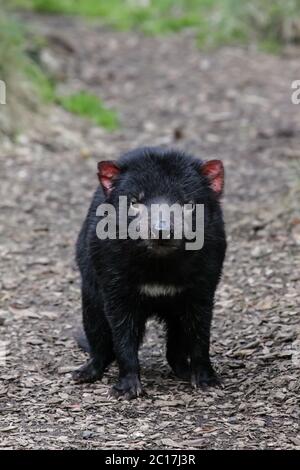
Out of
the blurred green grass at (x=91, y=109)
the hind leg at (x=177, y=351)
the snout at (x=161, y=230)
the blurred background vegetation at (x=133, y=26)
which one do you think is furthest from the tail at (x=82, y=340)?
the blurred green grass at (x=91, y=109)

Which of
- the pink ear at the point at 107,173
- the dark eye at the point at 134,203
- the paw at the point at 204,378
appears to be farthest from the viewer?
the paw at the point at 204,378

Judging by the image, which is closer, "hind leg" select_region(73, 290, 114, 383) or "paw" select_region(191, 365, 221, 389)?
"paw" select_region(191, 365, 221, 389)

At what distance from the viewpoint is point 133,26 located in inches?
594

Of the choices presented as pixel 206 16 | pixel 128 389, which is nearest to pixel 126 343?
pixel 128 389

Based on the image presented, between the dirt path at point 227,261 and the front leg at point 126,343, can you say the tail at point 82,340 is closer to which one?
the dirt path at point 227,261

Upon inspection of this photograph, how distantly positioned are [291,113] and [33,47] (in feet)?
9.48

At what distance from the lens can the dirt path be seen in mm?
4277

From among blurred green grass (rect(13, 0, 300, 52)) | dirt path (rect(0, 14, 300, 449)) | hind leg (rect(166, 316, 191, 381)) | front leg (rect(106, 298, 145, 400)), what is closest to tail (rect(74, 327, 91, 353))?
dirt path (rect(0, 14, 300, 449))

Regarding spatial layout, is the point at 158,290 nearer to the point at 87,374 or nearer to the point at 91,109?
the point at 87,374

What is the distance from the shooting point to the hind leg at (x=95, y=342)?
4.87 metres

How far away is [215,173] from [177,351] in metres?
0.88

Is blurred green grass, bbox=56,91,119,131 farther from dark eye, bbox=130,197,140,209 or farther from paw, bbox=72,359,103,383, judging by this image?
dark eye, bbox=130,197,140,209

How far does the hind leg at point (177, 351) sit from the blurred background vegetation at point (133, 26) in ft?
15.5

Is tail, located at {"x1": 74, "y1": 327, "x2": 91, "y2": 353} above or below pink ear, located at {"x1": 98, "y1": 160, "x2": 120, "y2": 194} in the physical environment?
below
